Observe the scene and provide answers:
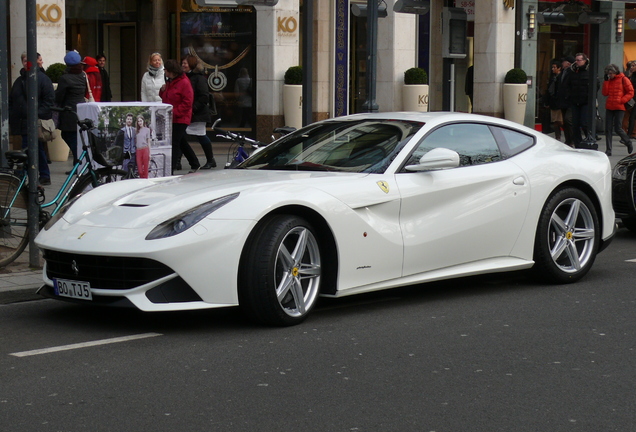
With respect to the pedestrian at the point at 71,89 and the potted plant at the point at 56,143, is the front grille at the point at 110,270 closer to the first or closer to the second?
the pedestrian at the point at 71,89

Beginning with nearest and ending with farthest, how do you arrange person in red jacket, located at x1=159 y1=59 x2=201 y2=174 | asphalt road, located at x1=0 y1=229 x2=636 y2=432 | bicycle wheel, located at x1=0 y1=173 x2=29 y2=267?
asphalt road, located at x1=0 y1=229 x2=636 y2=432
bicycle wheel, located at x1=0 y1=173 x2=29 y2=267
person in red jacket, located at x1=159 y1=59 x2=201 y2=174

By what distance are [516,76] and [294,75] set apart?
22.6 feet

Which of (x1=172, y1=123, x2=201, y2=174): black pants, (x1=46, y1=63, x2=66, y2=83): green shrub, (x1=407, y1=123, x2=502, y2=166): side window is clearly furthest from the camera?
(x1=46, y1=63, x2=66, y2=83): green shrub

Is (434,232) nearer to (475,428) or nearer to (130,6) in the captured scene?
(475,428)

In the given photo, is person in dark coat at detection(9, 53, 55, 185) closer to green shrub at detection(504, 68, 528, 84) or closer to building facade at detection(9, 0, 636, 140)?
building facade at detection(9, 0, 636, 140)

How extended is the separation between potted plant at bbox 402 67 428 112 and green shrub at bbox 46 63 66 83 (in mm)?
9051

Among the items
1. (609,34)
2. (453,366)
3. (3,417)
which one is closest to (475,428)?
(453,366)

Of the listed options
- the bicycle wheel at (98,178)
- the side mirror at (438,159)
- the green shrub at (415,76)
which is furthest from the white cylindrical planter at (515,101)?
the side mirror at (438,159)

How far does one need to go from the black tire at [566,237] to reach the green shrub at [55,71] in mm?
11740

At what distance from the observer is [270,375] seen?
5551mm

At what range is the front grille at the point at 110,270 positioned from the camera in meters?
6.31

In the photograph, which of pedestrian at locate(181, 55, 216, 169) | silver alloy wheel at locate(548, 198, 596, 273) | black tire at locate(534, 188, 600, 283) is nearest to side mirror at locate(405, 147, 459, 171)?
black tire at locate(534, 188, 600, 283)

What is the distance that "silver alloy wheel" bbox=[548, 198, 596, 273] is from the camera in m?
8.27

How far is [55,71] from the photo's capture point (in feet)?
59.5
